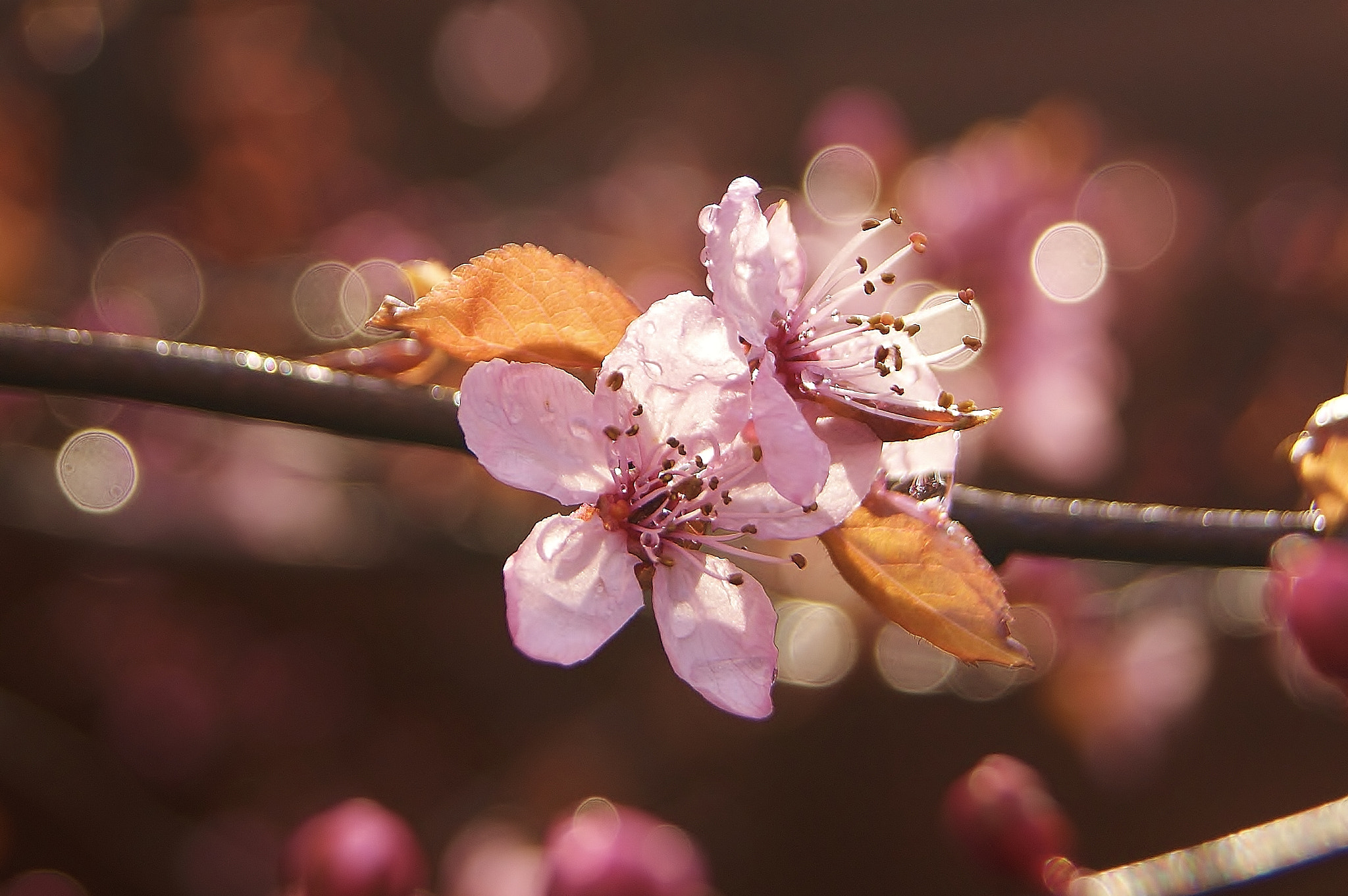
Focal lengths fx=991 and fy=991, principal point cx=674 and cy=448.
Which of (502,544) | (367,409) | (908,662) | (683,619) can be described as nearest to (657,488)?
(683,619)

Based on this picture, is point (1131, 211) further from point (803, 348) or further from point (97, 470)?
point (97, 470)

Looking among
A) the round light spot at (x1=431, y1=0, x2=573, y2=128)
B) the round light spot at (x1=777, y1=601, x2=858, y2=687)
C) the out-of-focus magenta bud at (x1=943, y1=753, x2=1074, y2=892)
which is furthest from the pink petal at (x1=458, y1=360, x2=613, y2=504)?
the round light spot at (x1=431, y1=0, x2=573, y2=128)

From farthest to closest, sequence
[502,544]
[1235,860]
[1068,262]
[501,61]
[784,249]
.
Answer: [501,61]
[1068,262]
[502,544]
[1235,860]
[784,249]

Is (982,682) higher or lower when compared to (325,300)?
lower

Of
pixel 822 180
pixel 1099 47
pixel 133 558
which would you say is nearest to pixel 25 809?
pixel 133 558

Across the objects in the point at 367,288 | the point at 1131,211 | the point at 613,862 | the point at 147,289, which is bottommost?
the point at 613,862

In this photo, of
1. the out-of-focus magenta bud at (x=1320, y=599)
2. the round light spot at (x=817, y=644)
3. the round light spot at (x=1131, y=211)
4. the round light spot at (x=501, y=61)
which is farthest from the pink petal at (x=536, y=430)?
the round light spot at (x=501, y=61)

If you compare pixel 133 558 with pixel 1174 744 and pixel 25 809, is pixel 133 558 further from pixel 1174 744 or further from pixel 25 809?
pixel 1174 744

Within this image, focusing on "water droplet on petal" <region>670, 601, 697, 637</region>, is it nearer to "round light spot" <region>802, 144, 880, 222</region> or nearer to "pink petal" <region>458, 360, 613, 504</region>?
"pink petal" <region>458, 360, 613, 504</region>
